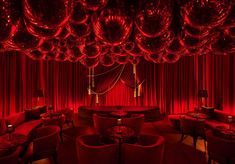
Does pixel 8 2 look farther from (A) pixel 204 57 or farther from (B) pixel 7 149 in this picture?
(A) pixel 204 57

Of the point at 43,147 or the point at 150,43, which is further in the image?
the point at 43,147

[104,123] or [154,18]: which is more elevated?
[154,18]

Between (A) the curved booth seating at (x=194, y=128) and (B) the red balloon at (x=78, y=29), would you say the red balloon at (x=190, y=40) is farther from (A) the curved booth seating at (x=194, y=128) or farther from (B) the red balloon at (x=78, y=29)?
(A) the curved booth seating at (x=194, y=128)

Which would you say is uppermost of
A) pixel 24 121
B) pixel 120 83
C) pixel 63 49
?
pixel 63 49

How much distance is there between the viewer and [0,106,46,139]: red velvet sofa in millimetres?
4671

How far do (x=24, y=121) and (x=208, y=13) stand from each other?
6.57m


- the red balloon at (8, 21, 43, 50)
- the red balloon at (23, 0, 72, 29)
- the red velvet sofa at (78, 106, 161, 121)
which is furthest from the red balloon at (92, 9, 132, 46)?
the red velvet sofa at (78, 106, 161, 121)

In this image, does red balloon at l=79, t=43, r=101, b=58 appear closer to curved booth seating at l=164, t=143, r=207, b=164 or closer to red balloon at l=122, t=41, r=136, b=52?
red balloon at l=122, t=41, r=136, b=52

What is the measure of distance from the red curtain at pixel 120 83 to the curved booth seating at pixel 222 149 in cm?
330

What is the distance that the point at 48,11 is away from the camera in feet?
3.12

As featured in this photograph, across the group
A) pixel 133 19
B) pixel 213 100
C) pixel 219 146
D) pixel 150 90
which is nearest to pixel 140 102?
pixel 150 90

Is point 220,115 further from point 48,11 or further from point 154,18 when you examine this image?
point 48,11

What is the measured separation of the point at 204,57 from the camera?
6.97 metres

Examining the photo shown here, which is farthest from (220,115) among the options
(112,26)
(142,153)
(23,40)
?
(23,40)
